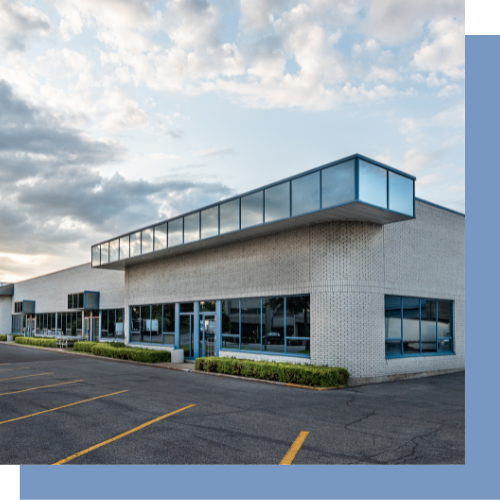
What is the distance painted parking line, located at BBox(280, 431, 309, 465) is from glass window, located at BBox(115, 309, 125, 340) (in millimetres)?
26578

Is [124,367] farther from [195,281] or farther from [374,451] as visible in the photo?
[374,451]

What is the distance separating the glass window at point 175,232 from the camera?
78.8ft

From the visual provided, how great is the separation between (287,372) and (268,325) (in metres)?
3.27

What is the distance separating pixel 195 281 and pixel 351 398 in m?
12.4

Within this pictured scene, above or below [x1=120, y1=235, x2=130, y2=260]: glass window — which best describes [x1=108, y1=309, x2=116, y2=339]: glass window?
below

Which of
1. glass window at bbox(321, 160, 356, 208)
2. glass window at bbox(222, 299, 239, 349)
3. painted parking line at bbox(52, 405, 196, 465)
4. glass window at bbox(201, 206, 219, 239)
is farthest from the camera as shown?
glass window at bbox(222, 299, 239, 349)

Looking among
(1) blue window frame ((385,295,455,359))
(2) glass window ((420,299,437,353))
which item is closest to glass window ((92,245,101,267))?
(1) blue window frame ((385,295,455,359))

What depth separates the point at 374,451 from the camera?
27.2 ft

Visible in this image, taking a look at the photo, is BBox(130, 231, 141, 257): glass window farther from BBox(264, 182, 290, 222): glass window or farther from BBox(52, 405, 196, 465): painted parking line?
BBox(52, 405, 196, 465): painted parking line

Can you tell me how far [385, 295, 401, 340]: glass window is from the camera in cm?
1853

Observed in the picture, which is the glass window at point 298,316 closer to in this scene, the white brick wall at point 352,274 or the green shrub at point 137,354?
the white brick wall at point 352,274

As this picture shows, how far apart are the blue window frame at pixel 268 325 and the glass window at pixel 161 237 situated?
5.05 m

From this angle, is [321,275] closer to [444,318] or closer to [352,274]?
[352,274]

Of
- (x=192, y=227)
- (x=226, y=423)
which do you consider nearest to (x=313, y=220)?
(x=192, y=227)
